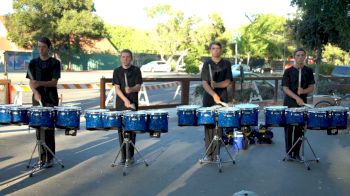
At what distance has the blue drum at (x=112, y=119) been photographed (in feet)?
23.8

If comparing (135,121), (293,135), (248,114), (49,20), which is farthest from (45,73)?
(49,20)

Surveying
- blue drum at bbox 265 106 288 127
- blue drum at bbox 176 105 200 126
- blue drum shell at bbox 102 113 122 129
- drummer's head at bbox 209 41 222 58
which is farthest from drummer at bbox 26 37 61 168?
blue drum at bbox 265 106 288 127

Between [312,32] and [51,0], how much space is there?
41057mm

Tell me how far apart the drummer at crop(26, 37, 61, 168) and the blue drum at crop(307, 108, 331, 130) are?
4271mm

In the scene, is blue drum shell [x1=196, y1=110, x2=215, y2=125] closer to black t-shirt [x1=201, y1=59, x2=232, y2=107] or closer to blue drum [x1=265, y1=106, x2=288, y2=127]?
Answer: black t-shirt [x1=201, y1=59, x2=232, y2=107]

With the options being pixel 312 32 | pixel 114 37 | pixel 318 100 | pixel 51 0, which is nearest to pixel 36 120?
pixel 318 100

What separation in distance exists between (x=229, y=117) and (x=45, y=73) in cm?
310

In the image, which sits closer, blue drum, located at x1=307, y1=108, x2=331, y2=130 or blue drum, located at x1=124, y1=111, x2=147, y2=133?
blue drum, located at x1=124, y1=111, x2=147, y2=133

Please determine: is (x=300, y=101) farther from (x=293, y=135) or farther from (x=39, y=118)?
(x=39, y=118)

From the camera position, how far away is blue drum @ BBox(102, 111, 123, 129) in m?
7.26

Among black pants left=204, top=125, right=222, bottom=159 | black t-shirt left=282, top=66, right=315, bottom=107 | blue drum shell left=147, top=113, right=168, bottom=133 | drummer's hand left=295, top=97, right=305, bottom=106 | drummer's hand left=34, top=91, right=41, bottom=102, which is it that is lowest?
black pants left=204, top=125, right=222, bottom=159

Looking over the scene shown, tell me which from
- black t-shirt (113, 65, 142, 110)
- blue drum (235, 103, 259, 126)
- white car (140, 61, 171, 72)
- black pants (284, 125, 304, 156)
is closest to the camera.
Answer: blue drum (235, 103, 259, 126)

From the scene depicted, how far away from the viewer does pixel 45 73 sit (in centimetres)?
752

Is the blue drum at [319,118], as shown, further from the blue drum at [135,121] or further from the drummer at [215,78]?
the blue drum at [135,121]
